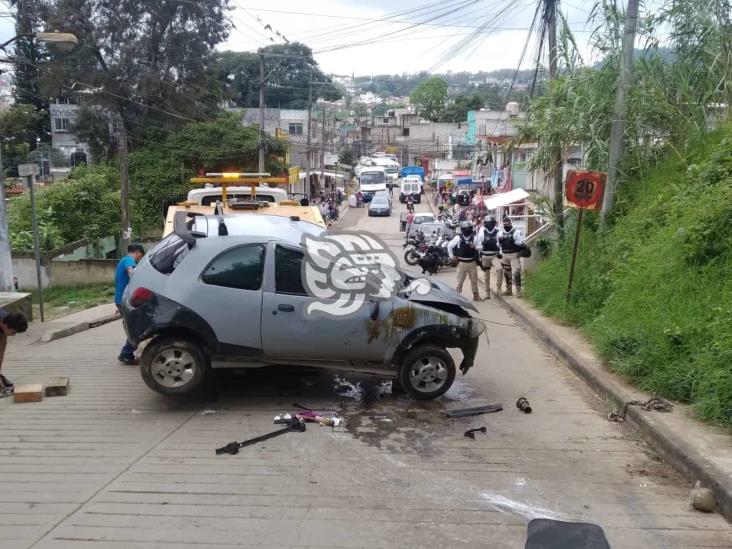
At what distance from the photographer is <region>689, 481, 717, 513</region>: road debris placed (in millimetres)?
4387

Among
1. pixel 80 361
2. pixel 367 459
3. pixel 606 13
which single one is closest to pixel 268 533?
pixel 367 459

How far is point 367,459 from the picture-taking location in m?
5.22

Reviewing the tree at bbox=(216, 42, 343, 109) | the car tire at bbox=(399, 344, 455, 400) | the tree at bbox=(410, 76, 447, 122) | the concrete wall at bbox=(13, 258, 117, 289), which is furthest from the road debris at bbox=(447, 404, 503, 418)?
the tree at bbox=(410, 76, 447, 122)

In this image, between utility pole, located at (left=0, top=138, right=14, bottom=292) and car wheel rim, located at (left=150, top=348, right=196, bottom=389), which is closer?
car wheel rim, located at (left=150, top=348, right=196, bottom=389)

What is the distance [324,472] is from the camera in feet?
16.2

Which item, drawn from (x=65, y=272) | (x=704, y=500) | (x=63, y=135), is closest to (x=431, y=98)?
(x=63, y=135)

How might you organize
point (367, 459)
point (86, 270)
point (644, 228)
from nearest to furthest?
point (367, 459) → point (644, 228) → point (86, 270)

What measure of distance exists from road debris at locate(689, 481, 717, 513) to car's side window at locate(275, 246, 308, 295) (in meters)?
3.68

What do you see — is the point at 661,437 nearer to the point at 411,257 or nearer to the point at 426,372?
the point at 426,372

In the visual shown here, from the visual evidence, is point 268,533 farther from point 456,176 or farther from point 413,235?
point 456,176

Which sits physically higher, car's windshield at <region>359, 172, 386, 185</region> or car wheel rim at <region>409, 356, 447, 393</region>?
car's windshield at <region>359, 172, 386, 185</region>

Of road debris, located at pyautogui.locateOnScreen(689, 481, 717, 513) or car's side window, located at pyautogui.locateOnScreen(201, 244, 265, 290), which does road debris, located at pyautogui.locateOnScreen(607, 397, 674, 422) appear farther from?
car's side window, located at pyautogui.locateOnScreen(201, 244, 265, 290)

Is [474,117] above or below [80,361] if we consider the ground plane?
above

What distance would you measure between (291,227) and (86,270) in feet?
51.8
